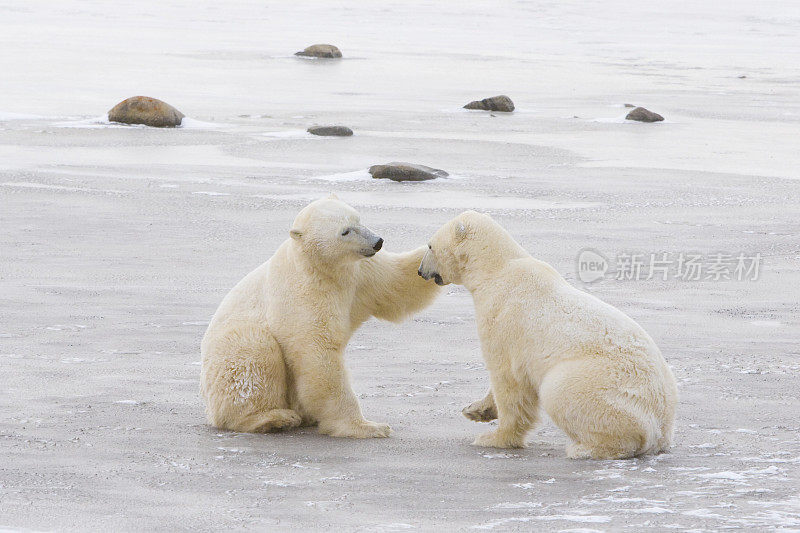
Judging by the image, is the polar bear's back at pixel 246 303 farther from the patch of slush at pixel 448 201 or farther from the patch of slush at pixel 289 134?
the patch of slush at pixel 289 134

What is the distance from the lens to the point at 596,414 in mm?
5016

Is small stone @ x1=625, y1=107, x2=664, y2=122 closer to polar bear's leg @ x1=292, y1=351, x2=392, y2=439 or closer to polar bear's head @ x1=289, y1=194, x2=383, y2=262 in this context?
polar bear's head @ x1=289, y1=194, x2=383, y2=262

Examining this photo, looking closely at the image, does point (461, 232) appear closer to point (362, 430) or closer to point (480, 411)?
point (480, 411)

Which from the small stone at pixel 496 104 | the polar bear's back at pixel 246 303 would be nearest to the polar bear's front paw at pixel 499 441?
the polar bear's back at pixel 246 303

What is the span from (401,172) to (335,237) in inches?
308

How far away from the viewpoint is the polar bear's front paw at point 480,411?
18.9ft

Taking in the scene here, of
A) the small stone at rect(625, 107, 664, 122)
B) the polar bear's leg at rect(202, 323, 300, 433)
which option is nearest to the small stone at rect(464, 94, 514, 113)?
the small stone at rect(625, 107, 664, 122)

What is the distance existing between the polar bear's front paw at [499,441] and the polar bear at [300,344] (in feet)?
1.57

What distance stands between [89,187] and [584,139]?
7.63 m

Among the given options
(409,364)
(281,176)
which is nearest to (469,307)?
(409,364)

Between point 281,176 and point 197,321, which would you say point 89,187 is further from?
point 197,321

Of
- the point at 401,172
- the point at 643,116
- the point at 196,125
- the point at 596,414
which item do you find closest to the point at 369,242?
the point at 596,414

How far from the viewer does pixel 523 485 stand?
473 cm

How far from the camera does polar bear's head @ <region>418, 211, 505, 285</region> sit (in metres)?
5.65
